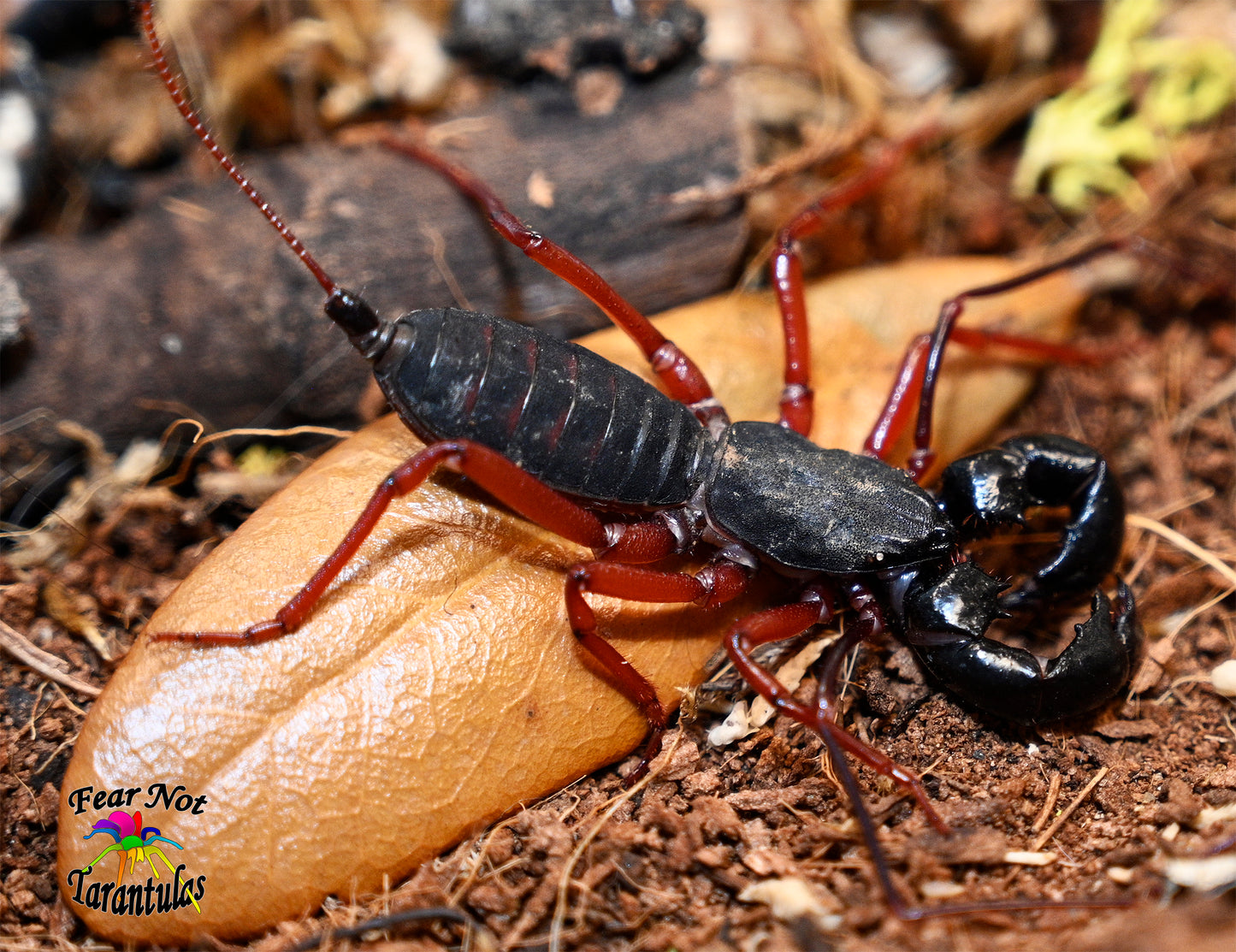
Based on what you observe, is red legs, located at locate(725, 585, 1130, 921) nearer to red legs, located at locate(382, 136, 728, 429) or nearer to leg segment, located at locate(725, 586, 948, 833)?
leg segment, located at locate(725, 586, 948, 833)

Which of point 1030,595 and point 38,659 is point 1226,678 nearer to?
point 1030,595

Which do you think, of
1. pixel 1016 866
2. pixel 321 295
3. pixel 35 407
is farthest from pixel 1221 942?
pixel 35 407

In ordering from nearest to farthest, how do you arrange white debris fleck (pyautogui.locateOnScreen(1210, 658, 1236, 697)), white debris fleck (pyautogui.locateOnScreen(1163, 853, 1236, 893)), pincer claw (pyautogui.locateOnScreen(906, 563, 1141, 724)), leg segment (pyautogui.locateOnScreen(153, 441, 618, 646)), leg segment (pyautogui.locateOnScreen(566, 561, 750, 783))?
white debris fleck (pyautogui.locateOnScreen(1163, 853, 1236, 893)) → leg segment (pyautogui.locateOnScreen(153, 441, 618, 646)) → leg segment (pyautogui.locateOnScreen(566, 561, 750, 783)) → pincer claw (pyautogui.locateOnScreen(906, 563, 1141, 724)) → white debris fleck (pyautogui.locateOnScreen(1210, 658, 1236, 697))


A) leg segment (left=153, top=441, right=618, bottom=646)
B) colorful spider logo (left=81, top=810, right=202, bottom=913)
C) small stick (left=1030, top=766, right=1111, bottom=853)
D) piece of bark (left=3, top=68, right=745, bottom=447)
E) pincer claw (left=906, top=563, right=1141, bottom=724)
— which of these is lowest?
small stick (left=1030, top=766, right=1111, bottom=853)

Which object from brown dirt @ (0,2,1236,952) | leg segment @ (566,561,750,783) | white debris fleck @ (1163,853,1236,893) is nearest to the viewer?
white debris fleck @ (1163,853,1236,893)

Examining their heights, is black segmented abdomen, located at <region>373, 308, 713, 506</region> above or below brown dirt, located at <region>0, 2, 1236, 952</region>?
above

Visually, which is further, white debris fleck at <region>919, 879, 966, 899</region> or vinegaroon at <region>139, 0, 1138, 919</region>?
vinegaroon at <region>139, 0, 1138, 919</region>

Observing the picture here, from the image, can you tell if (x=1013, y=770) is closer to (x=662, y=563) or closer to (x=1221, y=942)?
(x=1221, y=942)

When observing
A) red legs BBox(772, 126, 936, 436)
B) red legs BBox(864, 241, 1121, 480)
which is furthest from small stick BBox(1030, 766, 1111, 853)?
red legs BBox(772, 126, 936, 436)
